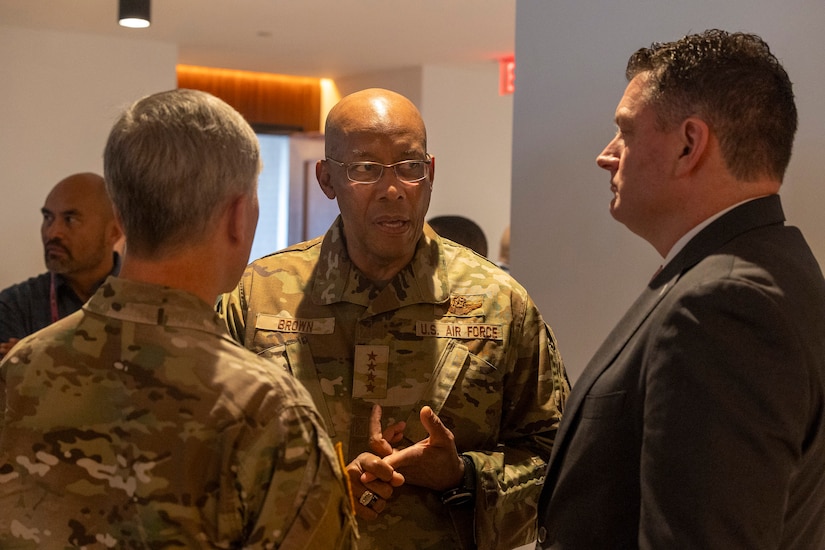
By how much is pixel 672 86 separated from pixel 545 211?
4.93 ft

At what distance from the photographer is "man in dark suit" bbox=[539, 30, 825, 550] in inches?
46.0

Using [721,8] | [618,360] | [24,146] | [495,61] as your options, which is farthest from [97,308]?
[495,61]

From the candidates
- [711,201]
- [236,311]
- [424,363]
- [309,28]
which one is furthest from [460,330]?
[309,28]

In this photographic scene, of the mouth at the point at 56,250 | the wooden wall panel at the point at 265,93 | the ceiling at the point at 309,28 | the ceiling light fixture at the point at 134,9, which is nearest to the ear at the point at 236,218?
the mouth at the point at 56,250

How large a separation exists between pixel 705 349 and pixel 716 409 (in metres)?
0.08

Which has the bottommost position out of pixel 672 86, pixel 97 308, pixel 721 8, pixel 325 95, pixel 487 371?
pixel 487 371

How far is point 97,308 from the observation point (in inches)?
46.7

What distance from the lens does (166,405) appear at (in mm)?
1131

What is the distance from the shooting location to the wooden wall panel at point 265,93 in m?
8.99

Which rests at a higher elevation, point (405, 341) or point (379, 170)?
point (379, 170)

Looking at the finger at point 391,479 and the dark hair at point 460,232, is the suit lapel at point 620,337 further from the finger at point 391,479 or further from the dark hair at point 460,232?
the dark hair at point 460,232

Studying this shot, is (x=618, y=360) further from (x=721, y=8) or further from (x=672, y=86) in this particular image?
(x=721, y=8)

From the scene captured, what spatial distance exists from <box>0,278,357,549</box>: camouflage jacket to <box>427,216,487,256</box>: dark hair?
8.79 ft

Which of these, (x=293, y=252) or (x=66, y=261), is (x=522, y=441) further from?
(x=66, y=261)
